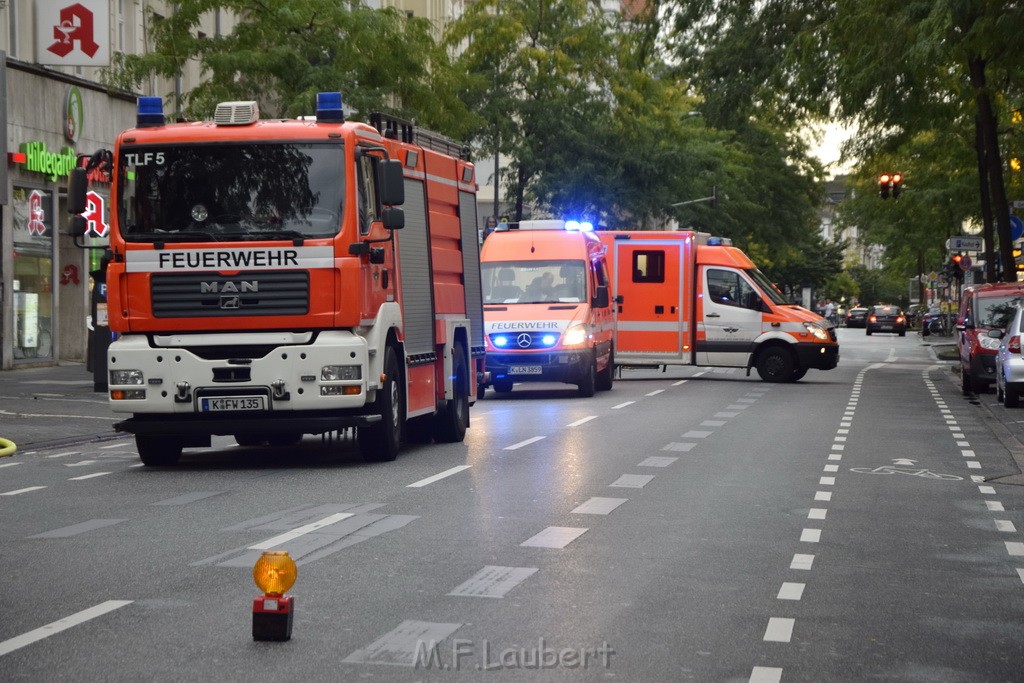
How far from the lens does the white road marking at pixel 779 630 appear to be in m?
7.20

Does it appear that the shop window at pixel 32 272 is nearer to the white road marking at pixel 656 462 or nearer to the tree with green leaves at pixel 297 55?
the tree with green leaves at pixel 297 55

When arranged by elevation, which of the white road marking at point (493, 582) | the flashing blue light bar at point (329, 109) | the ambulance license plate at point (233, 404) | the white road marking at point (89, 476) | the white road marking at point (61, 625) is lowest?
the white road marking at point (493, 582)

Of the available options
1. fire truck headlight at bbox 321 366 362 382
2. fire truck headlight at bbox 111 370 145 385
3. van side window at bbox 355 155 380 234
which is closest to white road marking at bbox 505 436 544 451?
fire truck headlight at bbox 321 366 362 382

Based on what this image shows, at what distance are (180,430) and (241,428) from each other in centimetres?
55

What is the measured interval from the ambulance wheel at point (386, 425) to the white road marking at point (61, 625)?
7.33m

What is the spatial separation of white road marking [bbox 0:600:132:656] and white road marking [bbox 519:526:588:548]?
2764 mm

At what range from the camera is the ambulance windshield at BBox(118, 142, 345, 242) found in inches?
582

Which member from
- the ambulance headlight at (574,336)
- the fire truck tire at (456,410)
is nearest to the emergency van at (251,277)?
the fire truck tire at (456,410)

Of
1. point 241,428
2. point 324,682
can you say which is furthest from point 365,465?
point 324,682

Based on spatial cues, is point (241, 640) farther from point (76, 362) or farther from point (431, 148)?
point (76, 362)

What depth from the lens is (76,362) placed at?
36000 millimetres

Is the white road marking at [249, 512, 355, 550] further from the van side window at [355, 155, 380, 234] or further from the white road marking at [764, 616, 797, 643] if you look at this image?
the van side window at [355, 155, 380, 234]

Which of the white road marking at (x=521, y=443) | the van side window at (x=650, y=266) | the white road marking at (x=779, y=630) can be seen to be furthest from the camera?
the van side window at (x=650, y=266)

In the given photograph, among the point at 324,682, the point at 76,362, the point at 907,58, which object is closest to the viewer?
the point at 324,682
